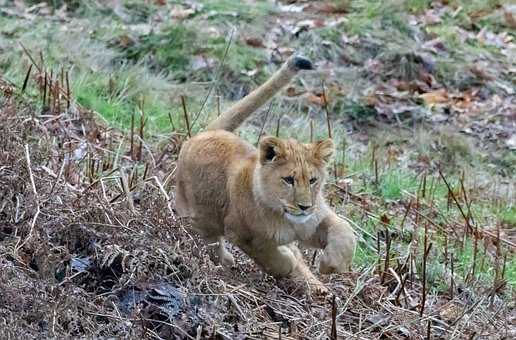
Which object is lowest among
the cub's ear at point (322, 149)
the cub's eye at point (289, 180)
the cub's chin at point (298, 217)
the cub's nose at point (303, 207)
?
the cub's chin at point (298, 217)

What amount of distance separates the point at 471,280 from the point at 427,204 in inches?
70.6

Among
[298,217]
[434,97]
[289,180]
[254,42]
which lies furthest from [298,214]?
[254,42]

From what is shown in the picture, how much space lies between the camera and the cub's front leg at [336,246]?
5.66 meters

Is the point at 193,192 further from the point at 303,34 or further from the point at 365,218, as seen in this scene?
the point at 303,34

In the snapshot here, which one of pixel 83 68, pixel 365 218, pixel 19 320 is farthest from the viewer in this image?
pixel 83 68

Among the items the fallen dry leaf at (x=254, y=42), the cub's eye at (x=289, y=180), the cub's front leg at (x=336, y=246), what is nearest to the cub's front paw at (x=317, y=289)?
the cub's front leg at (x=336, y=246)

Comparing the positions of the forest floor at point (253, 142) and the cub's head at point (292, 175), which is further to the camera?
the cub's head at point (292, 175)

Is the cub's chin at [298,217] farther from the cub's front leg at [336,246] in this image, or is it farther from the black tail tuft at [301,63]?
the black tail tuft at [301,63]

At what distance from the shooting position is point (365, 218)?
25.4ft

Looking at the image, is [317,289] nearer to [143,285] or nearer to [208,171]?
[208,171]

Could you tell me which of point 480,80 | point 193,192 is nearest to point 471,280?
point 193,192

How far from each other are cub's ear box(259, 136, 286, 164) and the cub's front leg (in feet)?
1.25

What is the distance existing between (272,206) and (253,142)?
365cm

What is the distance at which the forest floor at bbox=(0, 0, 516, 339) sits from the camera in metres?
5.24
